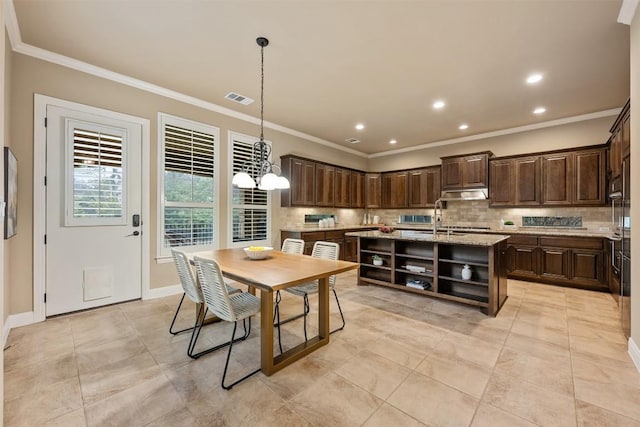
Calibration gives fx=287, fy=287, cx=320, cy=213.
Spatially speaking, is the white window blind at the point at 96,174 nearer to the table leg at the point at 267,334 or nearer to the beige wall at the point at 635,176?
the table leg at the point at 267,334

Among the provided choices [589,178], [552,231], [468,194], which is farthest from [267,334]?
[589,178]

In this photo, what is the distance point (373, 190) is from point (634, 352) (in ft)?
18.5

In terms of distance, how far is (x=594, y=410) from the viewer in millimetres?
1820

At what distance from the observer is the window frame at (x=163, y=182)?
399 cm

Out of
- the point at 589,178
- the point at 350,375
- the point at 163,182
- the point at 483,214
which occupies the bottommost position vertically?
the point at 350,375

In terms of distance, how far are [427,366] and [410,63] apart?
10.3 feet

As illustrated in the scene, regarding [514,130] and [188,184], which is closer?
[188,184]

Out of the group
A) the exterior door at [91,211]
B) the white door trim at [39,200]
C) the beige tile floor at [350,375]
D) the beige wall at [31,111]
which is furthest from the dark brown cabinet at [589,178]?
the white door trim at [39,200]

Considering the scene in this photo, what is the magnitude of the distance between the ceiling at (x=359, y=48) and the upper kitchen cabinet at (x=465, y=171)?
1274mm

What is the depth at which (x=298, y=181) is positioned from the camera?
5.68 metres

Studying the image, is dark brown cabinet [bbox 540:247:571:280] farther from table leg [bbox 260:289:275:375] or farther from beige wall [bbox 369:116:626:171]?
table leg [bbox 260:289:275:375]

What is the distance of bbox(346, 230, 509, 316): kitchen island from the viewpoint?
11.3 ft

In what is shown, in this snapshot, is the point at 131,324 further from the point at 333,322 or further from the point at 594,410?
the point at 594,410

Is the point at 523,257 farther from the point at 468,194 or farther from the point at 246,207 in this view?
the point at 246,207
